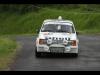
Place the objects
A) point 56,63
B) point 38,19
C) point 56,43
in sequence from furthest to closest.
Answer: point 38,19
point 56,43
point 56,63

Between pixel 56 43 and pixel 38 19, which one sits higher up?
pixel 38 19

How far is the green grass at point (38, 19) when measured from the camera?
57.9 m

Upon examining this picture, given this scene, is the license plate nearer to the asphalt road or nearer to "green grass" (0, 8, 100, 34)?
the asphalt road

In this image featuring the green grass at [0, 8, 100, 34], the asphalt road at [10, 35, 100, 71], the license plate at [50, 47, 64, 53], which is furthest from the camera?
the green grass at [0, 8, 100, 34]

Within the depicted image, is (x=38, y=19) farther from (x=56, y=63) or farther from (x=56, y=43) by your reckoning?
(x=56, y=63)

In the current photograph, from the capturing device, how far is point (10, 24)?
71.6 meters

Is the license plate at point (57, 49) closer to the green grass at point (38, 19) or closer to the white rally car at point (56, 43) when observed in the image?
the white rally car at point (56, 43)

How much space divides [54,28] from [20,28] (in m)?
45.3

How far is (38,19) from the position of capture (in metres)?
66.2

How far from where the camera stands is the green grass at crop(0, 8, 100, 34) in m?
57.9

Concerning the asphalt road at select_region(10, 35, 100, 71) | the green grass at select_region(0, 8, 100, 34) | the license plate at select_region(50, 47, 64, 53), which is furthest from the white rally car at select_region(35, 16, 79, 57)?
the green grass at select_region(0, 8, 100, 34)

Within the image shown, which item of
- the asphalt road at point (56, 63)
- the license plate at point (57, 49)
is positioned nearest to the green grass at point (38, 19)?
the asphalt road at point (56, 63)

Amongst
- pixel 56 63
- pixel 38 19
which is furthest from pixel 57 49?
pixel 38 19

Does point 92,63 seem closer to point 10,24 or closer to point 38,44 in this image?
point 38,44
